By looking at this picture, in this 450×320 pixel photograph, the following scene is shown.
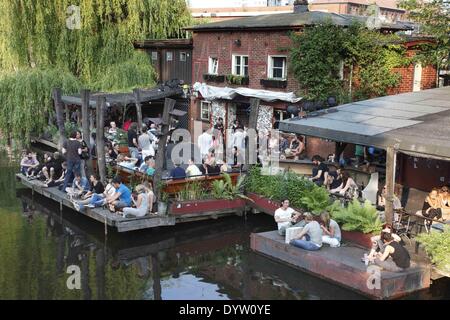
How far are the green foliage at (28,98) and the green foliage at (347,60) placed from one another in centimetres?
1175

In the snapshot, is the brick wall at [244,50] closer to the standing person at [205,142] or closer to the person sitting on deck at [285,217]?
the standing person at [205,142]

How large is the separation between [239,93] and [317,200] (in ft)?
34.7

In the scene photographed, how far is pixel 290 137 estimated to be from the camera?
21.2 metres

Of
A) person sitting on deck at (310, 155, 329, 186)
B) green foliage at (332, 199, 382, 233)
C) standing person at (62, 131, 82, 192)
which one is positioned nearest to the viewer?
green foliage at (332, 199, 382, 233)

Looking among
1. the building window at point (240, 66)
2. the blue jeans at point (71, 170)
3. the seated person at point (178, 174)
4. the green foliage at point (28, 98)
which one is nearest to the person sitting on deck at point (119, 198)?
the seated person at point (178, 174)

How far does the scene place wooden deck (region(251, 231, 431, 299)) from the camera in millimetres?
11180

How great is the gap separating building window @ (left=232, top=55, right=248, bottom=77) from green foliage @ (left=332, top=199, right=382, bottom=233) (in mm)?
12568

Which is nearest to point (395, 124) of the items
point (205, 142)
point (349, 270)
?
point (349, 270)

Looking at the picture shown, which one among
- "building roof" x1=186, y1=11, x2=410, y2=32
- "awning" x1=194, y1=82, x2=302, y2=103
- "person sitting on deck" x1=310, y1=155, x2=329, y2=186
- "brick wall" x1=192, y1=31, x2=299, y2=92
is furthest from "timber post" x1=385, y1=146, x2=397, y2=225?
"brick wall" x1=192, y1=31, x2=299, y2=92

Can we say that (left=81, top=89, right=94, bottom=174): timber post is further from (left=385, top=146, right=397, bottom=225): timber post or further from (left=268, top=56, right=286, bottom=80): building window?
(left=385, top=146, right=397, bottom=225): timber post

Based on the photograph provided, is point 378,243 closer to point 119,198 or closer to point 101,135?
point 119,198

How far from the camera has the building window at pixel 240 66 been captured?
81.5ft

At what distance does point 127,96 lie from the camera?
2577cm

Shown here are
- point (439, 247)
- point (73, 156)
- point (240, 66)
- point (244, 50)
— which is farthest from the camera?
point (240, 66)
